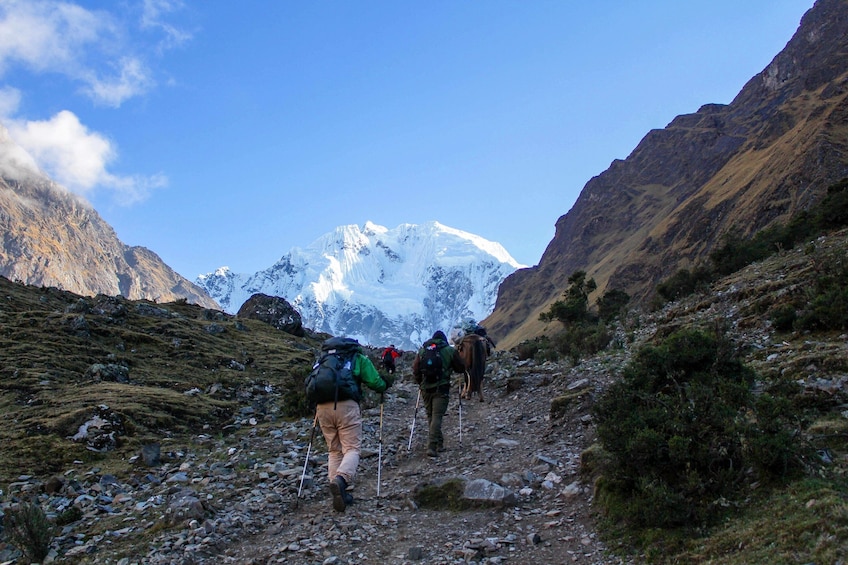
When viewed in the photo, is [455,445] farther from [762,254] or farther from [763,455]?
[762,254]

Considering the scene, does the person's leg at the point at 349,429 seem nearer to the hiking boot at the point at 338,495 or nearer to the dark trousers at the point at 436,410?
the hiking boot at the point at 338,495

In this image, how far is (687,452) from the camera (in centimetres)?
547

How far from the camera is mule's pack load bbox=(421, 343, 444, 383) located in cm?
1138

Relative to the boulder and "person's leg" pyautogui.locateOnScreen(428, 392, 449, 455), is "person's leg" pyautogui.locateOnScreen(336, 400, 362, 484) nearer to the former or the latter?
"person's leg" pyautogui.locateOnScreen(428, 392, 449, 455)

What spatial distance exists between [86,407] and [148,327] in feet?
40.5

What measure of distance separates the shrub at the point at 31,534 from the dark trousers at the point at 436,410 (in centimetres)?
612

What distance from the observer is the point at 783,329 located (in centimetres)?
1164

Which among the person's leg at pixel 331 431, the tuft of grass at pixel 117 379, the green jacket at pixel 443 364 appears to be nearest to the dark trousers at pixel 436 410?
the green jacket at pixel 443 364

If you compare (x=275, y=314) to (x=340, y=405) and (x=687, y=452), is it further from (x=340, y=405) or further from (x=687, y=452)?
(x=687, y=452)

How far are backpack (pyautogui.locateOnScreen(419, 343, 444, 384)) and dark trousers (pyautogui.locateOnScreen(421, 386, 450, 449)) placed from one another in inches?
9.3

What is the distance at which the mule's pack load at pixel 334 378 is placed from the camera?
813cm

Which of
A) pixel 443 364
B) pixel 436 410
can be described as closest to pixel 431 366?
pixel 443 364

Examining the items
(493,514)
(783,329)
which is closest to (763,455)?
(493,514)

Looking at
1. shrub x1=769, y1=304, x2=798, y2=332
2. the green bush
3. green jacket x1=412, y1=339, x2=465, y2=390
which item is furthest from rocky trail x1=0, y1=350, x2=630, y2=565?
shrub x1=769, y1=304, x2=798, y2=332
